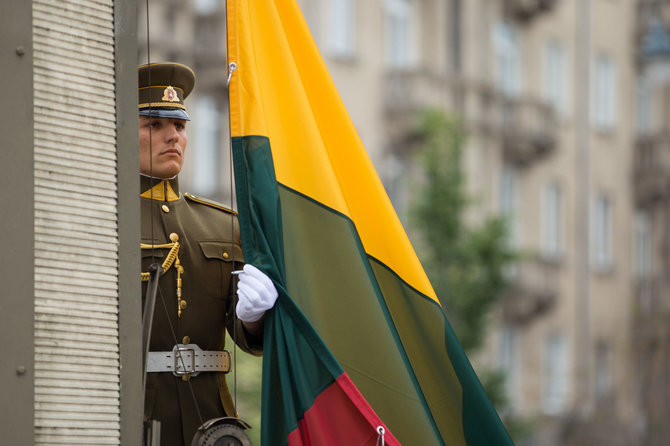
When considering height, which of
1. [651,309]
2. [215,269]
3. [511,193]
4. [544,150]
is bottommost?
[651,309]

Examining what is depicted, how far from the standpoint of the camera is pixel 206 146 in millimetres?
20547

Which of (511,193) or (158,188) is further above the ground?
(511,193)

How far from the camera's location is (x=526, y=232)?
95.6ft

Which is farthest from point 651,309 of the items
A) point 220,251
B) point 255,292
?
point 255,292

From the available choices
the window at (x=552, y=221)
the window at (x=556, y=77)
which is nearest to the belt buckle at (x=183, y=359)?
the window at (x=552, y=221)

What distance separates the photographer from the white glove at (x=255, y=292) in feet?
14.5

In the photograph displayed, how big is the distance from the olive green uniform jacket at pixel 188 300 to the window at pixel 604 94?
26.9m

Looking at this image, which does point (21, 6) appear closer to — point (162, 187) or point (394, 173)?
point (162, 187)

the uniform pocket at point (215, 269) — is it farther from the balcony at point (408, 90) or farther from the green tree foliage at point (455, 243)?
the balcony at point (408, 90)

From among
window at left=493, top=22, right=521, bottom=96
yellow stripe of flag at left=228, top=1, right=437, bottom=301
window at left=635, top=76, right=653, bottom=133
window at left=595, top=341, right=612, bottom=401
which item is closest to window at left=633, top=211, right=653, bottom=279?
window at left=635, top=76, right=653, bottom=133

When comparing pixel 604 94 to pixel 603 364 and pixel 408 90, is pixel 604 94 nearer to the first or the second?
pixel 603 364

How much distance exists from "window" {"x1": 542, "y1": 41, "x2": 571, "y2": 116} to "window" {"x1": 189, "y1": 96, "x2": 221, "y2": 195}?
10.7m

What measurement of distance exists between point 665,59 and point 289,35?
13.3m

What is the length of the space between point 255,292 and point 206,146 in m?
16.3
